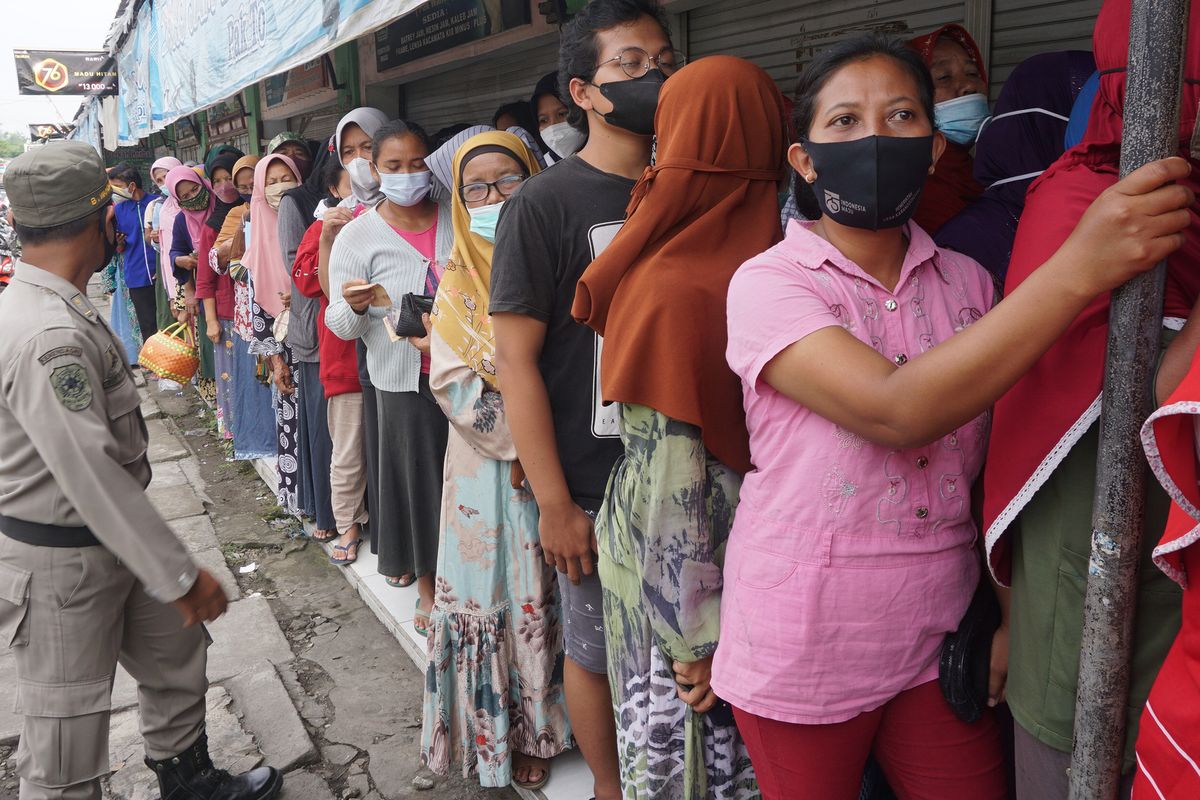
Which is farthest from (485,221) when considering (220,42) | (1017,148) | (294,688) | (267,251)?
(220,42)

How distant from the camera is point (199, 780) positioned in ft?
8.42

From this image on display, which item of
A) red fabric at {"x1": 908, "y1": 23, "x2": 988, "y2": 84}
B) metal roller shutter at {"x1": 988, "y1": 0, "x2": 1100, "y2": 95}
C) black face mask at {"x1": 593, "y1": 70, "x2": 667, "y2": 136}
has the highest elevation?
metal roller shutter at {"x1": 988, "y1": 0, "x2": 1100, "y2": 95}

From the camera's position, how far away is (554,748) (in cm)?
254

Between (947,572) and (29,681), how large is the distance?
6.67 ft

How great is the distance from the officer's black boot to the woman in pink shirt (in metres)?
1.83

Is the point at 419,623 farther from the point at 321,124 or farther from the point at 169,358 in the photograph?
the point at 321,124

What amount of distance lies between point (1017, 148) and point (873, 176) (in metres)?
0.67

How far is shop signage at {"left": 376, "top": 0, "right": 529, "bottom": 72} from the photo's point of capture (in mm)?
4996

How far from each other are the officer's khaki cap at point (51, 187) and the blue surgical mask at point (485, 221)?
0.91m

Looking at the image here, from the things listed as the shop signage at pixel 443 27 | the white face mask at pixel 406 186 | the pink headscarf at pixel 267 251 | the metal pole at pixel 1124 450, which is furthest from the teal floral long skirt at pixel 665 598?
the shop signage at pixel 443 27

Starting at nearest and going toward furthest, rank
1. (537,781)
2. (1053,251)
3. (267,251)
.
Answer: (1053,251) → (537,781) → (267,251)

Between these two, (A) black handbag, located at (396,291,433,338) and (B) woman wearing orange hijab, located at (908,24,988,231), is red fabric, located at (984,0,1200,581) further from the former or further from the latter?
(A) black handbag, located at (396,291,433,338)

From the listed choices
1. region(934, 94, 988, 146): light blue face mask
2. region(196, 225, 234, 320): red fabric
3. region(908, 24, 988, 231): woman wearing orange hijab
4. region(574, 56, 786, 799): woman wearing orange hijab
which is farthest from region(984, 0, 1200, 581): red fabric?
region(196, 225, 234, 320): red fabric

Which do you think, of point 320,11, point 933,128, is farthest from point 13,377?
point 320,11
